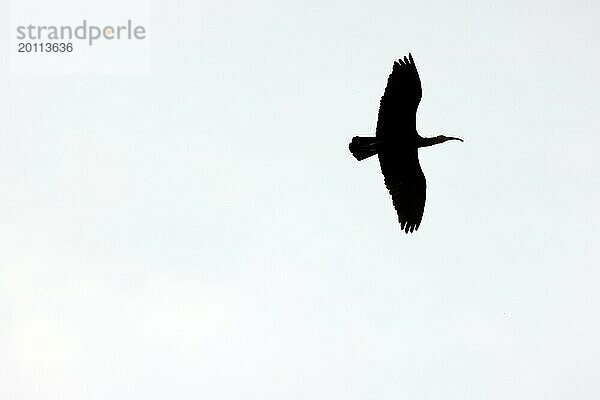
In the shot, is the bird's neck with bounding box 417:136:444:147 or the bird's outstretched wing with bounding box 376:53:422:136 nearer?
the bird's outstretched wing with bounding box 376:53:422:136

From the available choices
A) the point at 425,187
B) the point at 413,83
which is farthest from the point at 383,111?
the point at 425,187

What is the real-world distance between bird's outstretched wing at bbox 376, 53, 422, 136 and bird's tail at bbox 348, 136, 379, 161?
479 millimetres

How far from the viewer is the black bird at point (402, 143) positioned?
42750mm

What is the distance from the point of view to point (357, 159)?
4394 centimetres

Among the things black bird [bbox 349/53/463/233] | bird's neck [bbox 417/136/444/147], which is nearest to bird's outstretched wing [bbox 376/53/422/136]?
black bird [bbox 349/53/463/233]

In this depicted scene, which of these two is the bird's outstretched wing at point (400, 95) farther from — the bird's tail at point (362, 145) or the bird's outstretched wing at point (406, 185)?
the bird's outstretched wing at point (406, 185)

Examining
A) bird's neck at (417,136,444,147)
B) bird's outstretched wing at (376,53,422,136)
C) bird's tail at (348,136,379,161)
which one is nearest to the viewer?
bird's outstretched wing at (376,53,422,136)

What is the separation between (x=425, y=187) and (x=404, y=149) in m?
2.15

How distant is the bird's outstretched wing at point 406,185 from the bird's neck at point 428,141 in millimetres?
318

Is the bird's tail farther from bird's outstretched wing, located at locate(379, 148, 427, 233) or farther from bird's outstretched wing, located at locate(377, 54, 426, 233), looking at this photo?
bird's outstretched wing, located at locate(379, 148, 427, 233)

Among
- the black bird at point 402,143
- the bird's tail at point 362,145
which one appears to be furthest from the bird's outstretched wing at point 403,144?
the bird's tail at point 362,145

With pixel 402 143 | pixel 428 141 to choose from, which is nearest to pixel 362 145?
pixel 402 143

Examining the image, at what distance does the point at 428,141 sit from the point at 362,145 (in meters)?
2.53

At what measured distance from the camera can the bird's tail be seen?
43625mm
